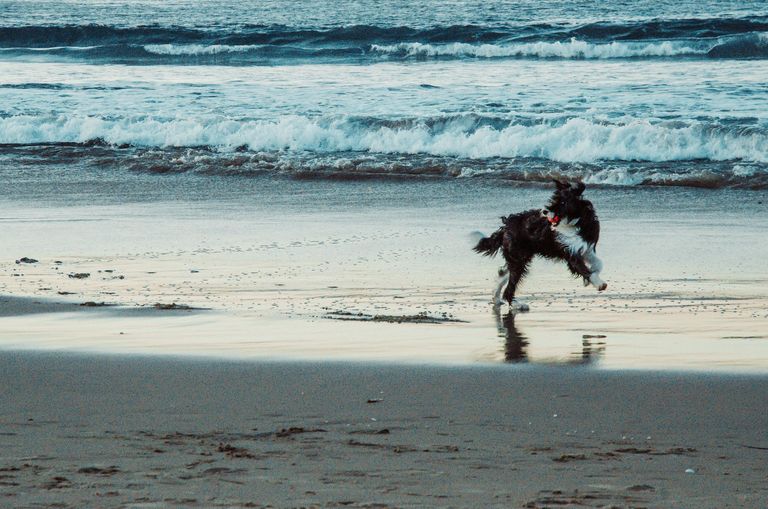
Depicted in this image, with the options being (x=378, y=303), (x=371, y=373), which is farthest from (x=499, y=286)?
(x=371, y=373)

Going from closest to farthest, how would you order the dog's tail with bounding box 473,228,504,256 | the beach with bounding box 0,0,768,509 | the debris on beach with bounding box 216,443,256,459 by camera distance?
the beach with bounding box 0,0,768,509 → the debris on beach with bounding box 216,443,256,459 → the dog's tail with bounding box 473,228,504,256

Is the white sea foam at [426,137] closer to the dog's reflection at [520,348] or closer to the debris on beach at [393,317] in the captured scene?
the debris on beach at [393,317]

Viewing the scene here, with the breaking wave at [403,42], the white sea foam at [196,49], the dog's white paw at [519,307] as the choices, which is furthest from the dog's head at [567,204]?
the white sea foam at [196,49]

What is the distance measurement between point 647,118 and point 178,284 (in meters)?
10.9

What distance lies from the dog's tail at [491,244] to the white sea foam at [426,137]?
7676mm

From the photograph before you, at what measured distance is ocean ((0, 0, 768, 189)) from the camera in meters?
15.7

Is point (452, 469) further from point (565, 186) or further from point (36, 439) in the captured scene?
point (565, 186)

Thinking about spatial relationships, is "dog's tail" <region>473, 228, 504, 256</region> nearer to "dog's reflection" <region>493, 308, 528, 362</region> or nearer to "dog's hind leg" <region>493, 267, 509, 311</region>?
"dog's hind leg" <region>493, 267, 509, 311</region>

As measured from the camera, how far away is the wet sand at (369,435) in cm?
369

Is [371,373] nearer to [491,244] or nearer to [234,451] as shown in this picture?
[234,451]

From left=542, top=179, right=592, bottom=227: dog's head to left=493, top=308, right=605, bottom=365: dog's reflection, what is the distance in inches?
36.4

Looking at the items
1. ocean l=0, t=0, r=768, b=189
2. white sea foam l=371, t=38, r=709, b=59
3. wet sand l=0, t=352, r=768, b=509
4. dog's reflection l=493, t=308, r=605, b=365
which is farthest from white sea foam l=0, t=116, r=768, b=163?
white sea foam l=371, t=38, r=709, b=59

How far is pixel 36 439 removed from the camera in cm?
434

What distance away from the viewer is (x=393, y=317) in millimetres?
7004
